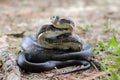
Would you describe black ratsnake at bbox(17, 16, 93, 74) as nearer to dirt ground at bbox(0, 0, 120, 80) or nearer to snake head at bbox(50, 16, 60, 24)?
snake head at bbox(50, 16, 60, 24)

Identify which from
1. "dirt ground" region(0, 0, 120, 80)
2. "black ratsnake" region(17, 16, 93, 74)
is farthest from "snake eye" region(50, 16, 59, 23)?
"dirt ground" region(0, 0, 120, 80)

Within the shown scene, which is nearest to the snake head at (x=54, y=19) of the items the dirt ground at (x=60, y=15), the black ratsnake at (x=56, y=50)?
the black ratsnake at (x=56, y=50)

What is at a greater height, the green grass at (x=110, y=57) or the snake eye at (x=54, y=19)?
the snake eye at (x=54, y=19)

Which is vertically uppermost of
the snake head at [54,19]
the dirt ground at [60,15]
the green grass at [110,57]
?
the snake head at [54,19]

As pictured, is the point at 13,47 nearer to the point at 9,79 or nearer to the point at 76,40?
the point at 76,40

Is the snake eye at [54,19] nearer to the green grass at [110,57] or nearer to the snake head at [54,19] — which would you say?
the snake head at [54,19]

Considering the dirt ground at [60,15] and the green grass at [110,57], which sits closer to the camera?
the green grass at [110,57]

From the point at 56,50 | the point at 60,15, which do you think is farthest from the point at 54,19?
the point at 60,15

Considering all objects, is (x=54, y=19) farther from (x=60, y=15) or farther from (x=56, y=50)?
(x=60, y=15)
